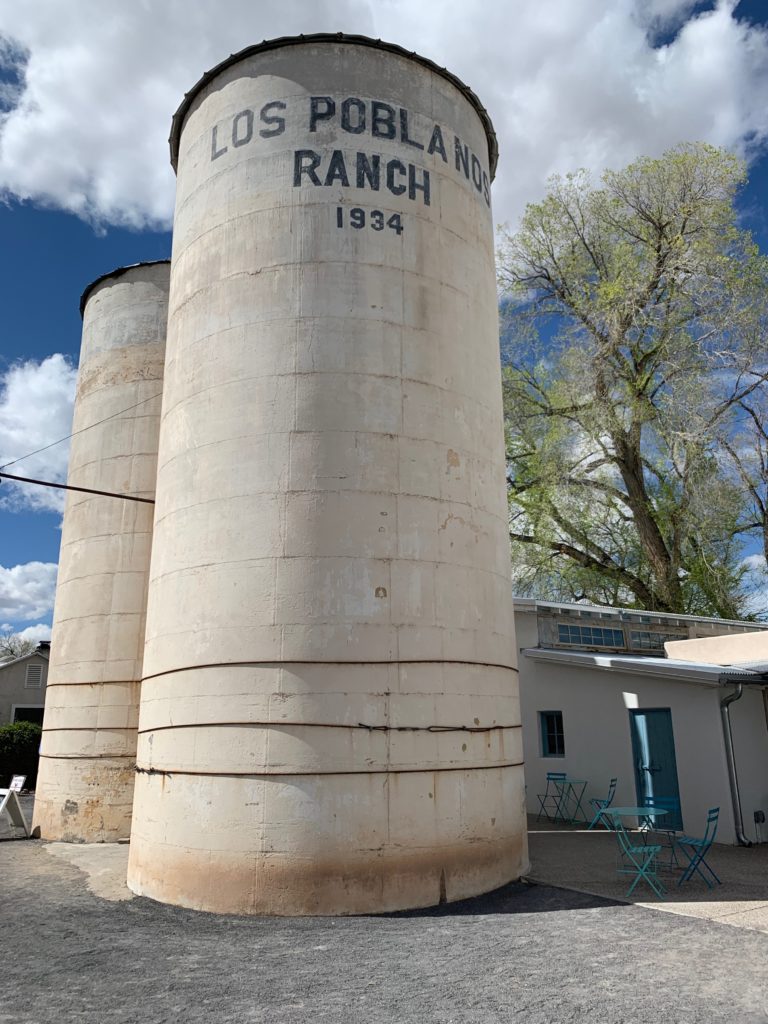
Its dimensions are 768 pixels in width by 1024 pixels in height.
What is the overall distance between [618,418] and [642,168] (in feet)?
26.6

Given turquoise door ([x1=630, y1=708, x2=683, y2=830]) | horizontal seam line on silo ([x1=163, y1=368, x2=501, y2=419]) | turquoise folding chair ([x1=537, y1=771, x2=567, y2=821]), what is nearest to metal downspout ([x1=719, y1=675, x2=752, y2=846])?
turquoise door ([x1=630, y1=708, x2=683, y2=830])

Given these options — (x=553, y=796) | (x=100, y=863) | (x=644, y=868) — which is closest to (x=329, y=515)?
(x=644, y=868)

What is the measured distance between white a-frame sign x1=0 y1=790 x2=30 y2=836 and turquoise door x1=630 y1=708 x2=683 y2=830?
11967 millimetres

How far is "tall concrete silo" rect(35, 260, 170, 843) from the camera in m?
14.9

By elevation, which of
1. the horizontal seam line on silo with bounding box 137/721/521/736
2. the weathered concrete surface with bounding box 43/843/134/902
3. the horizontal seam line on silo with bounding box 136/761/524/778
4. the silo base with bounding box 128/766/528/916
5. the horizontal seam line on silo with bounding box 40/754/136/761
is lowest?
the weathered concrete surface with bounding box 43/843/134/902

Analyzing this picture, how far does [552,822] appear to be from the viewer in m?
16.4

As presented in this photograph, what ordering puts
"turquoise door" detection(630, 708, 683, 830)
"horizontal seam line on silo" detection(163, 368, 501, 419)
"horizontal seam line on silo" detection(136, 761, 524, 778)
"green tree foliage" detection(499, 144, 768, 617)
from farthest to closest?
1. "green tree foliage" detection(499, 144, 768, 617)
2. "turquoise door" detection(630, 708, 683, 830)
3. "horizontal seam line on silo" detection(163, 368, 501, 419)
4. "horizontal seam line on silo" detection(136, 761, 524, 778)

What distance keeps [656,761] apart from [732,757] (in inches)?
63.2

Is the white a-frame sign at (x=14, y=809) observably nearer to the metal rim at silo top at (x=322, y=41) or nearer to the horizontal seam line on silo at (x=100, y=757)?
the horizontal seam line on silo at (x=100, y=757)

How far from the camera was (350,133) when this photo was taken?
11.1m

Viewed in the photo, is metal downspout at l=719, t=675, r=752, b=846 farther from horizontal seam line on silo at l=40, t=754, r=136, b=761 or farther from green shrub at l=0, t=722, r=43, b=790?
green shrub at l=0, t=722, r=43, b=790

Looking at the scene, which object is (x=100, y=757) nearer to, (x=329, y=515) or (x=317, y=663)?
(x=317, y=663)

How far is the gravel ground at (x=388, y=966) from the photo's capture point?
599 centimetres

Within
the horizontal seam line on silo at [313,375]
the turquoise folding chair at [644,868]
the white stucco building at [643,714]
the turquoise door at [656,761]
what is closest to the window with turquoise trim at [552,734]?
the white stucco building at [643,714]
